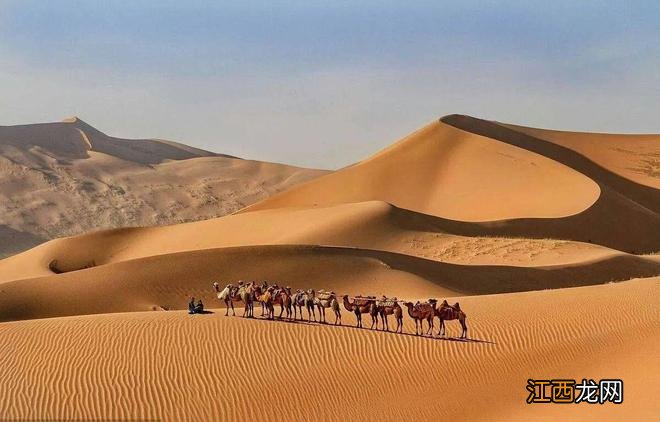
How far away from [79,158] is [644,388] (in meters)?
113

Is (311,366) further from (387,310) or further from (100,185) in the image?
(100,185)

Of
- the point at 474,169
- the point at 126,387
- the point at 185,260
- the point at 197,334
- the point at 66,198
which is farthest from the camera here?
the point at 66,198

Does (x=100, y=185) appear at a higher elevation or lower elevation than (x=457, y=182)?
lower

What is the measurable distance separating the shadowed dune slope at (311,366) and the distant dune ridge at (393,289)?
0.04m

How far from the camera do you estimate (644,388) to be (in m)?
12.5

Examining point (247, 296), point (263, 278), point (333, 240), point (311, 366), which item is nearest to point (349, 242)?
point (333, 240)

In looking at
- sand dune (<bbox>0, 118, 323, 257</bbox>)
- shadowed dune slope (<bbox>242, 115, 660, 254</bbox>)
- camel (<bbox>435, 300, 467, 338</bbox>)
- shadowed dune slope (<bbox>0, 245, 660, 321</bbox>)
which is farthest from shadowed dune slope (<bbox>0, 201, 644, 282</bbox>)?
sand dune (<bbox>0, 118, 323, 257</bbox>)

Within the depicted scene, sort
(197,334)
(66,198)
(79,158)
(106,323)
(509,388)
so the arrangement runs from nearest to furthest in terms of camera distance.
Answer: (509,388), (197,334), (106,323), (66,198), (79,158)

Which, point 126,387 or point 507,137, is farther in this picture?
point 507,137

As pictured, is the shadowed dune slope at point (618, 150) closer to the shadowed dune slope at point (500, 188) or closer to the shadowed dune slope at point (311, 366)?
the shadowed dune slope at point (500, 188)

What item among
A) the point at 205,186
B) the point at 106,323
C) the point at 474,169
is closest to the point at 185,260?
the point at 106,323

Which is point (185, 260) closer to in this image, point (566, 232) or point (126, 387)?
point (126, 387)

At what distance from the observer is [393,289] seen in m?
27.0

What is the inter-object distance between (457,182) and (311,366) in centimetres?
4594
